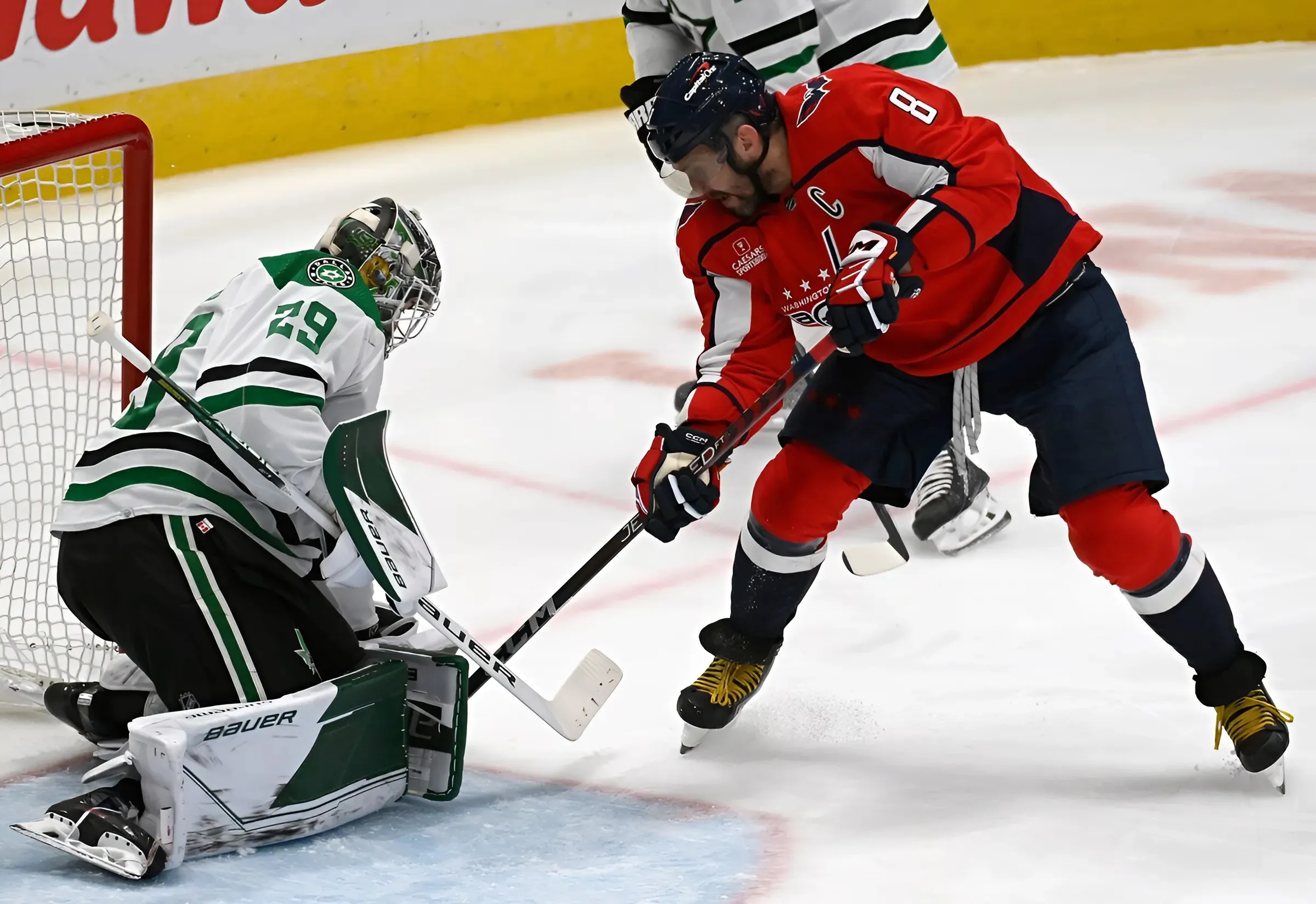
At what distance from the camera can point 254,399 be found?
81.0 inches

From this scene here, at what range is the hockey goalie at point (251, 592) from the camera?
195 centimetres

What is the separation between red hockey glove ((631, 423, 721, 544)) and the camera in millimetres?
2143

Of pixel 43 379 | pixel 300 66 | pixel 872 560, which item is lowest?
pixel 872 560

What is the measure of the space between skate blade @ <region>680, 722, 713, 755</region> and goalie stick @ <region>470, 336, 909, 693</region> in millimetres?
253

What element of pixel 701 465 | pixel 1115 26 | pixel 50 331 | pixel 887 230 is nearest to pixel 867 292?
pixel 887 230

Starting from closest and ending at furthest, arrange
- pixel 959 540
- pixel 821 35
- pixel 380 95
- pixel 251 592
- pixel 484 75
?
pixel 251 592 < pixel 959 540 < pixel 821 35 < pixel 380 95 < pixel 484 75

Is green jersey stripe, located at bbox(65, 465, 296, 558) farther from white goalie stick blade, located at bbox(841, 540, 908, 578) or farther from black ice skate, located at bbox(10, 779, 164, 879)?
white goalie stick blade, located at bbox(841, 540, 908, 578)

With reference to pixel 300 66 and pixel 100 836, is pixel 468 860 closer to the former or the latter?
pixel 100 836

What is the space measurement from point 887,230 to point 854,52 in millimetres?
1201

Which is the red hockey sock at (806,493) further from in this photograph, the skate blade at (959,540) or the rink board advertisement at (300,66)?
the rink board advertisement at (300,66)

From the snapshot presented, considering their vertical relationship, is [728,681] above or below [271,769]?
below

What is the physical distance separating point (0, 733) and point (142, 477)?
558 mm

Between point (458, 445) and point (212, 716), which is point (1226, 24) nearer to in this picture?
point (458, 445)

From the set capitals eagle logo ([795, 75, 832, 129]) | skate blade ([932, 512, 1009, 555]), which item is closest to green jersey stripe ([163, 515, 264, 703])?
capitals eagle logo ([795, 75, 832, 129])
